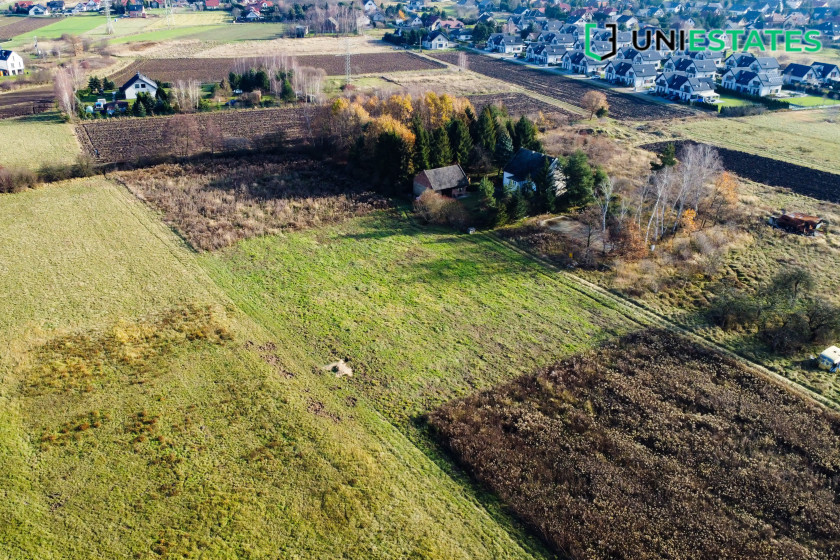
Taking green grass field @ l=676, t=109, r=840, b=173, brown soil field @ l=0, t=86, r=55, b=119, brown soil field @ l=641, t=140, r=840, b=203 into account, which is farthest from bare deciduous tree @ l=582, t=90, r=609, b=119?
brown soil field @ l=0, t=86, r=55, b=119

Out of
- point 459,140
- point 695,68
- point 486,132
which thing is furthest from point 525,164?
point 695,68

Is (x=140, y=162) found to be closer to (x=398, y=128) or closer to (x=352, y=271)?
(x=398, y=128)

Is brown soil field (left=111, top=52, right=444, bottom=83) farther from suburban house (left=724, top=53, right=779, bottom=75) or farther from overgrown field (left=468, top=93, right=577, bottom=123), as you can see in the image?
suburban house (left=724, top=53, right=779, bottom=75)

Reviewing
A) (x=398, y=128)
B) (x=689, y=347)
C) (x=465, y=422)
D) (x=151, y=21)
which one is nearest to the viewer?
(x=465, y=422)

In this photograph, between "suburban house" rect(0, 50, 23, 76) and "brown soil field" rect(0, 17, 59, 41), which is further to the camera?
"brown soil field" rect(0, 17, 59, 41)

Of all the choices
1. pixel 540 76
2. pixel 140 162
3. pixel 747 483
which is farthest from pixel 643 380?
pixel 540 76

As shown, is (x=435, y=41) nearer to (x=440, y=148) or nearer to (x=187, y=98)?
(x=187, y=98)

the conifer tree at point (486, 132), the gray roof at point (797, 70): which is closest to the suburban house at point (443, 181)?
Result: the conifer tree at point (486, 132)
